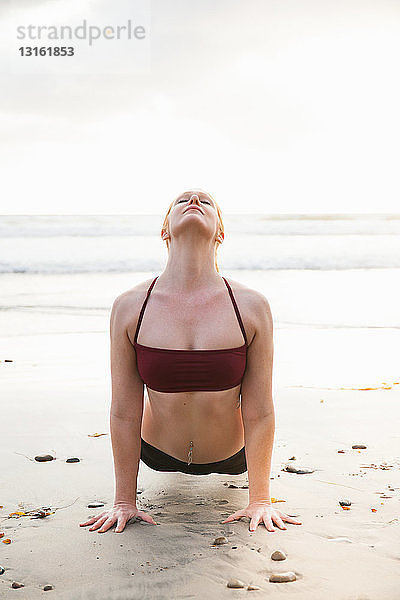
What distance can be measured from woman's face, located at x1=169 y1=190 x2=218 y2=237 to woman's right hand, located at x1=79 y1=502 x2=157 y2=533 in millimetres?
1156

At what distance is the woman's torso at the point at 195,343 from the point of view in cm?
296

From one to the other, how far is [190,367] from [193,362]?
0.08 feet

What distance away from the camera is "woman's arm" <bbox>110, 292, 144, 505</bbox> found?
3.09 meters

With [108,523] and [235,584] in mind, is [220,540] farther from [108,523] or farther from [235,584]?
[108,523]

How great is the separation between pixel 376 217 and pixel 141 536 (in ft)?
78.0

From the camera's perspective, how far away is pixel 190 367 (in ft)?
9.60

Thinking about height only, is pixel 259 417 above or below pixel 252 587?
above

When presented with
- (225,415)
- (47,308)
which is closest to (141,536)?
(225,415)

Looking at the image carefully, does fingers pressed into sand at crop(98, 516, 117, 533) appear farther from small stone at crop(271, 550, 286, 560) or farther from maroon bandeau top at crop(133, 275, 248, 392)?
small stone at crop(271, 550, 286, 560)

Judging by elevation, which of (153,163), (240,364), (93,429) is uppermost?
(153,163)

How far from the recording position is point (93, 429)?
454 cm

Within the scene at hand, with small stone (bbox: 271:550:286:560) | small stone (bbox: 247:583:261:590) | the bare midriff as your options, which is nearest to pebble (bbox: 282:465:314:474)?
the bare midriff

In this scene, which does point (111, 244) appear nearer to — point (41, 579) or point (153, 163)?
point (153, 163)

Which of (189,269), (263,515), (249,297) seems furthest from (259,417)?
(189,269)
